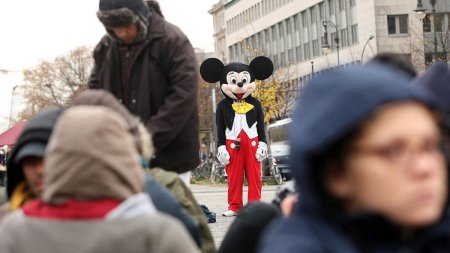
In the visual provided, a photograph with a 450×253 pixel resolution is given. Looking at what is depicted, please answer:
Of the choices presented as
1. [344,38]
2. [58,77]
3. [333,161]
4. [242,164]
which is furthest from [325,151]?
[58,77]

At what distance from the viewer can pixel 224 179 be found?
40.6 meters

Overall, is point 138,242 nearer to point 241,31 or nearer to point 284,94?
point 284,94

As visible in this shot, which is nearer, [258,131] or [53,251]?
[53,251]

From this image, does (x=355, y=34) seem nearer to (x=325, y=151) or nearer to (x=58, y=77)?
(x=58, y=77)

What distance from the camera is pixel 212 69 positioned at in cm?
1566

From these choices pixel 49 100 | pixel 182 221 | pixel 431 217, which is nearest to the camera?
pixel 431 217

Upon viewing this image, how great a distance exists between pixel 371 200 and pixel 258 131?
11.7 meters

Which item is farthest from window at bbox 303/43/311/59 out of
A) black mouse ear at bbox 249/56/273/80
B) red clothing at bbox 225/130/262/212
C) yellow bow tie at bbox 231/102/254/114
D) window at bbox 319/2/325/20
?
red clothing at bbox 225/130/262/212

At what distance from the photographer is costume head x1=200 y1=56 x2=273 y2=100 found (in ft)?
47.4

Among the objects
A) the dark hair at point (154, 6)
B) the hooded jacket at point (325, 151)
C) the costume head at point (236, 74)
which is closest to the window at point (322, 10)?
the costume head at point (236, 74)

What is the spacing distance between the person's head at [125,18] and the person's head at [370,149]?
130 inches

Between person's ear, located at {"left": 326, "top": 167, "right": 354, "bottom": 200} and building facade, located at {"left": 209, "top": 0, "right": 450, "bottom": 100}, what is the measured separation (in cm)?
5143

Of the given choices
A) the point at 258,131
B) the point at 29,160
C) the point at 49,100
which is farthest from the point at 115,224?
the point at 49,100

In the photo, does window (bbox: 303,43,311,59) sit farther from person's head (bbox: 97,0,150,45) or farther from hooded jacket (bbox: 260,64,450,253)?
hooded jacket (bbox: 260,64,450,253)
